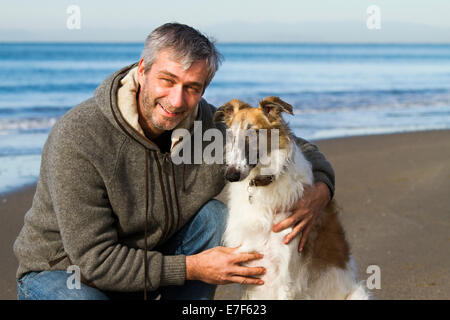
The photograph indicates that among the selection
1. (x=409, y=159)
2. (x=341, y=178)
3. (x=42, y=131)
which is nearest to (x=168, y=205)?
(x=341, y=178)

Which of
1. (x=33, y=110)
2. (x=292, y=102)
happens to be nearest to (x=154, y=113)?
(x=33, y=110)

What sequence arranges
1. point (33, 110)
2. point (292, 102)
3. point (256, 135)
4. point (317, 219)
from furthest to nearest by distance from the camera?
point (292, 102) < point (33, 110) < point (317, 219) < point (256, 135)

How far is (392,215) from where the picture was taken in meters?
6.27

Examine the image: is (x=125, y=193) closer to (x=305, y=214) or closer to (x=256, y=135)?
(x=256, y=135)

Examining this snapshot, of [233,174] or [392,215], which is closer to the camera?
[233,174]

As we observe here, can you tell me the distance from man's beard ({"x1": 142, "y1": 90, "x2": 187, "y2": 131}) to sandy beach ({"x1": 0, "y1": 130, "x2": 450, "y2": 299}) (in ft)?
6.19

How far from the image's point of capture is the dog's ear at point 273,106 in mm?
3484

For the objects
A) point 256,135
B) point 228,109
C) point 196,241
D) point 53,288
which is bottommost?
point 53,288

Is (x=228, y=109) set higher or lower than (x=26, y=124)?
lower

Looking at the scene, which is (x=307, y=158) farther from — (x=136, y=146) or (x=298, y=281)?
(x=136, y=146)

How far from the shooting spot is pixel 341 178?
25.5 feet

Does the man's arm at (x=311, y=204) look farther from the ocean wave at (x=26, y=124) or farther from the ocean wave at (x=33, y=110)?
the ocean wave at (x=33, y=110)

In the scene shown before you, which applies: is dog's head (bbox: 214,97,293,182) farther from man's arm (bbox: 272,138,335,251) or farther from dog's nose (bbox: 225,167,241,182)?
man's arm (bbox: 272,138,335,251)

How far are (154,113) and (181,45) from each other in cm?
48
